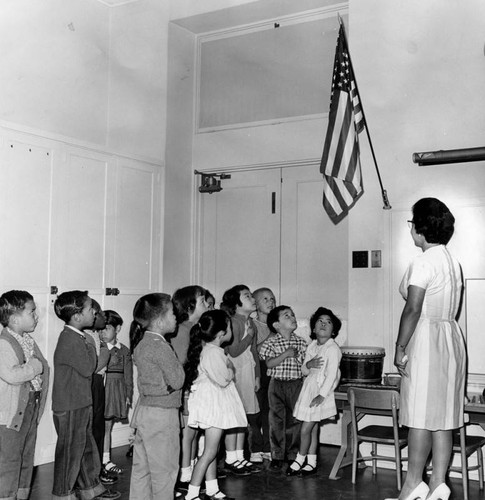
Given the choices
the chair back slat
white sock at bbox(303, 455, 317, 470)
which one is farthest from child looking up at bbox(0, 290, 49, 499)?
the chair back slat

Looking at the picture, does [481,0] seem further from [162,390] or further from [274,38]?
[162,390]

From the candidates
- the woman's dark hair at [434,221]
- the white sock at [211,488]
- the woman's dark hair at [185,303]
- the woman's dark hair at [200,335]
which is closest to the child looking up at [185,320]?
the woman's dark hair at [185,303]

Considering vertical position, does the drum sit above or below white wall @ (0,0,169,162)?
below

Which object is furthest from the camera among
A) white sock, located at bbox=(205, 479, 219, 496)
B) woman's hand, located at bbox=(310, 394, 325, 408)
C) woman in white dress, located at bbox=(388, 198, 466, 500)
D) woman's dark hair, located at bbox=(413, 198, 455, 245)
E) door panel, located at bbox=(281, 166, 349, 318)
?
door panel, located at bbox=(281, 166, 349, 318)

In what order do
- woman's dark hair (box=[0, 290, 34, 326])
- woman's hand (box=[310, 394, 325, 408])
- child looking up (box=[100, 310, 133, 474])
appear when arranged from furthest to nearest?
child looking up (box=[100, 310, 133, 474]) → woman's hand (box=[310, 394, 325, 408]) → woman's dark hair (box=[0, 290, 34, 326])

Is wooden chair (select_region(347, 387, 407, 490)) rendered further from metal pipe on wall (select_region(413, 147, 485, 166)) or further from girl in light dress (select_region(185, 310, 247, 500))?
metal pipe on wall (select_region(413, 147, 485, 166))

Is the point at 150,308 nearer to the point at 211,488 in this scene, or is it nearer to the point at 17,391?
the point at 17,391

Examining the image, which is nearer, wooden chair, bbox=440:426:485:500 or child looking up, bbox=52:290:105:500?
child looking up, bbox=52:290:105:500

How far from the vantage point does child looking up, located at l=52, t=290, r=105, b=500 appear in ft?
14.1

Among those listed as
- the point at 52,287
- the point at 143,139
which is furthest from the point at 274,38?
the point at 52,287

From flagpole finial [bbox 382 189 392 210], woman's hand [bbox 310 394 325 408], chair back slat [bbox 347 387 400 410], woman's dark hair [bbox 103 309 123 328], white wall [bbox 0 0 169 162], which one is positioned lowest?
woman's hand [bbox 310 394 325 408]

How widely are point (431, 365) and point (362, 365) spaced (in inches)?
58.7

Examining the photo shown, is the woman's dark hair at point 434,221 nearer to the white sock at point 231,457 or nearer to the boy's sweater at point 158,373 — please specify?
the boy's sweater at point 158,373

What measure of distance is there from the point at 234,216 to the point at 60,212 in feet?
6.41
